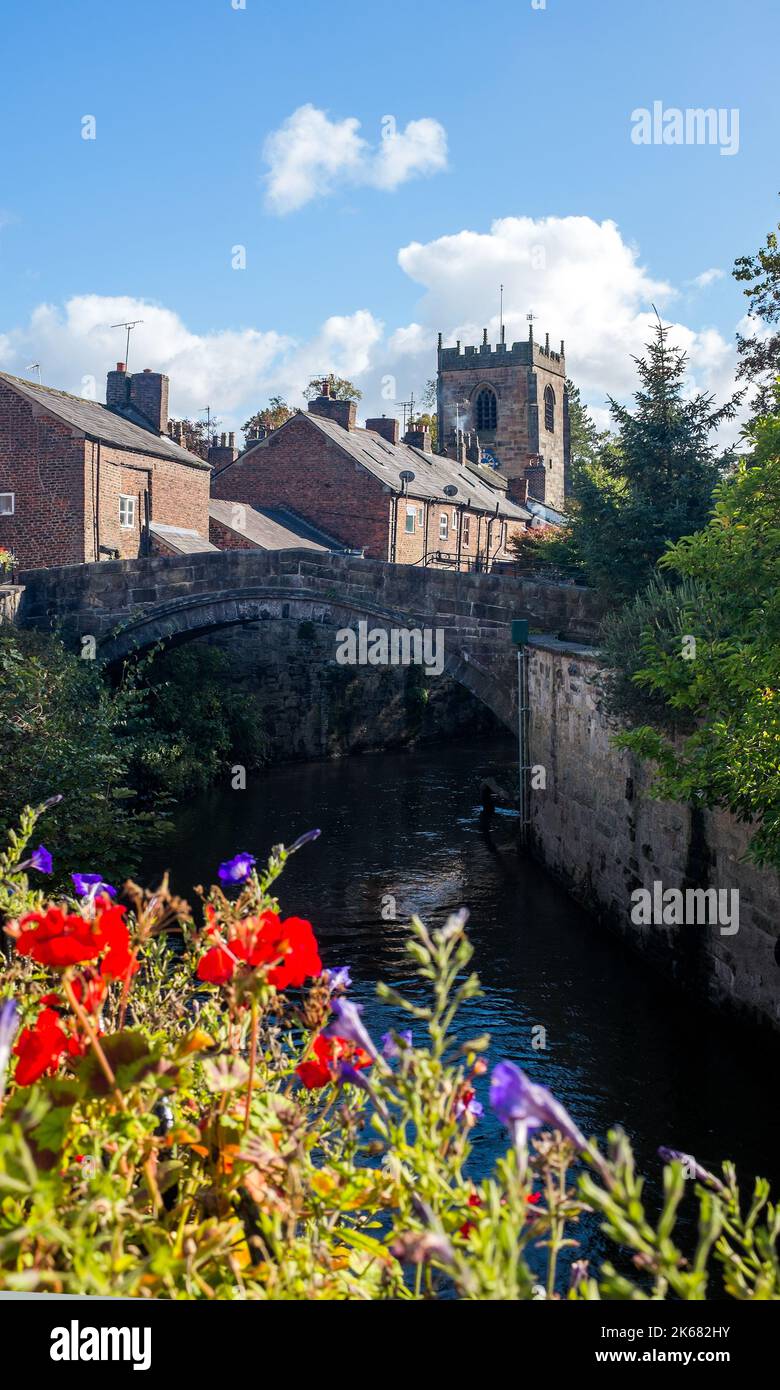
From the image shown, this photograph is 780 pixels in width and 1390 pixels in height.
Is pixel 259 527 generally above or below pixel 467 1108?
above

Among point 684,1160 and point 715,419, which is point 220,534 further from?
point 684,1160

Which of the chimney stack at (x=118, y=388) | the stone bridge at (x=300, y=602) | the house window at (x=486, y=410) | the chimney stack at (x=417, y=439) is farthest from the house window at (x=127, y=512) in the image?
the house window at (x=486, y=410)

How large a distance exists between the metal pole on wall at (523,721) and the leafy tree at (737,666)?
8.56m

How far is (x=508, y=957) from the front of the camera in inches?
523

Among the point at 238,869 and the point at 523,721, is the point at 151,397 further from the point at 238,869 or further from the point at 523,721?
the point at 238,869

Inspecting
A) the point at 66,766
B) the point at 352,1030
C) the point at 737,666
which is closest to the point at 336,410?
the point at 66,766

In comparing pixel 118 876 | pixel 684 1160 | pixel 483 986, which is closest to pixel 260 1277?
pixel 684 1160

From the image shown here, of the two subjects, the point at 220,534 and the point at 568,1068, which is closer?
the point at 568,1068

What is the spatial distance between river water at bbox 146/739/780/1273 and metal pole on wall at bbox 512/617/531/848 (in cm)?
64

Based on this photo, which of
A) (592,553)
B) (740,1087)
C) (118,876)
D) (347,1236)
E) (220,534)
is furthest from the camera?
(220,534)

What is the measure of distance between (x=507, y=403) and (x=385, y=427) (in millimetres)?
24076

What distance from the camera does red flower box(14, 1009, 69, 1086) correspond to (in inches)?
90.0

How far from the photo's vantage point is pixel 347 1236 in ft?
8.17

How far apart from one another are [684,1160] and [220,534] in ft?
107
